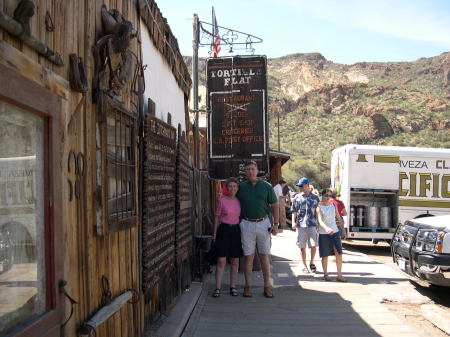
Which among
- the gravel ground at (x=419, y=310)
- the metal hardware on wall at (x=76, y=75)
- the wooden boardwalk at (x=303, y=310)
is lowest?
the gravel ground at (x=419, y=310)

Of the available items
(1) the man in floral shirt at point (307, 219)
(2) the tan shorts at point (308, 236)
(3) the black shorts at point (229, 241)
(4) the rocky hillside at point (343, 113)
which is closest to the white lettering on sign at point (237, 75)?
(1) the man in floral shirt at point (307, 219)

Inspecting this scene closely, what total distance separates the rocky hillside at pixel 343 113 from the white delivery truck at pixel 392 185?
26918 millimetres

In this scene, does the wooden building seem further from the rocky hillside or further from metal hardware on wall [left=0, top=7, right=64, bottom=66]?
the rocky hillside

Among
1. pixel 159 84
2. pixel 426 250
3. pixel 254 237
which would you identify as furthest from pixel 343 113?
pixel 159 84

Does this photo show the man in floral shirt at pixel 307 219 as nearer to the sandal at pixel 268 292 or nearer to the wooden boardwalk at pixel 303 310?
the wooden boardwalk at pixel 303 310

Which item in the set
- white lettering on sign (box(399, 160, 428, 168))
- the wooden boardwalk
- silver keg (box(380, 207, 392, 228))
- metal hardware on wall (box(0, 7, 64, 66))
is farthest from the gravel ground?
white lettering on sign (box(399, 160, 428, 168))

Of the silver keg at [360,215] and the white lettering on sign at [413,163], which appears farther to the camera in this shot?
the white lettering on sign at [413,163]

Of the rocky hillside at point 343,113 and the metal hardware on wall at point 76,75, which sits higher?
the rocky hillside at point 343,113

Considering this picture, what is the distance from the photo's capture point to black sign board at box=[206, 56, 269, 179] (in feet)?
29.7

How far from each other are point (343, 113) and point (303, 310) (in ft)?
200

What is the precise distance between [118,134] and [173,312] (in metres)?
2.59

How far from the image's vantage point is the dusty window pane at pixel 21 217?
2.23 meters

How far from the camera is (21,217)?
2.38 m

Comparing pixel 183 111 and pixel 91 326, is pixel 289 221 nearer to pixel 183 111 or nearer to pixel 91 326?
pixel 183 111
